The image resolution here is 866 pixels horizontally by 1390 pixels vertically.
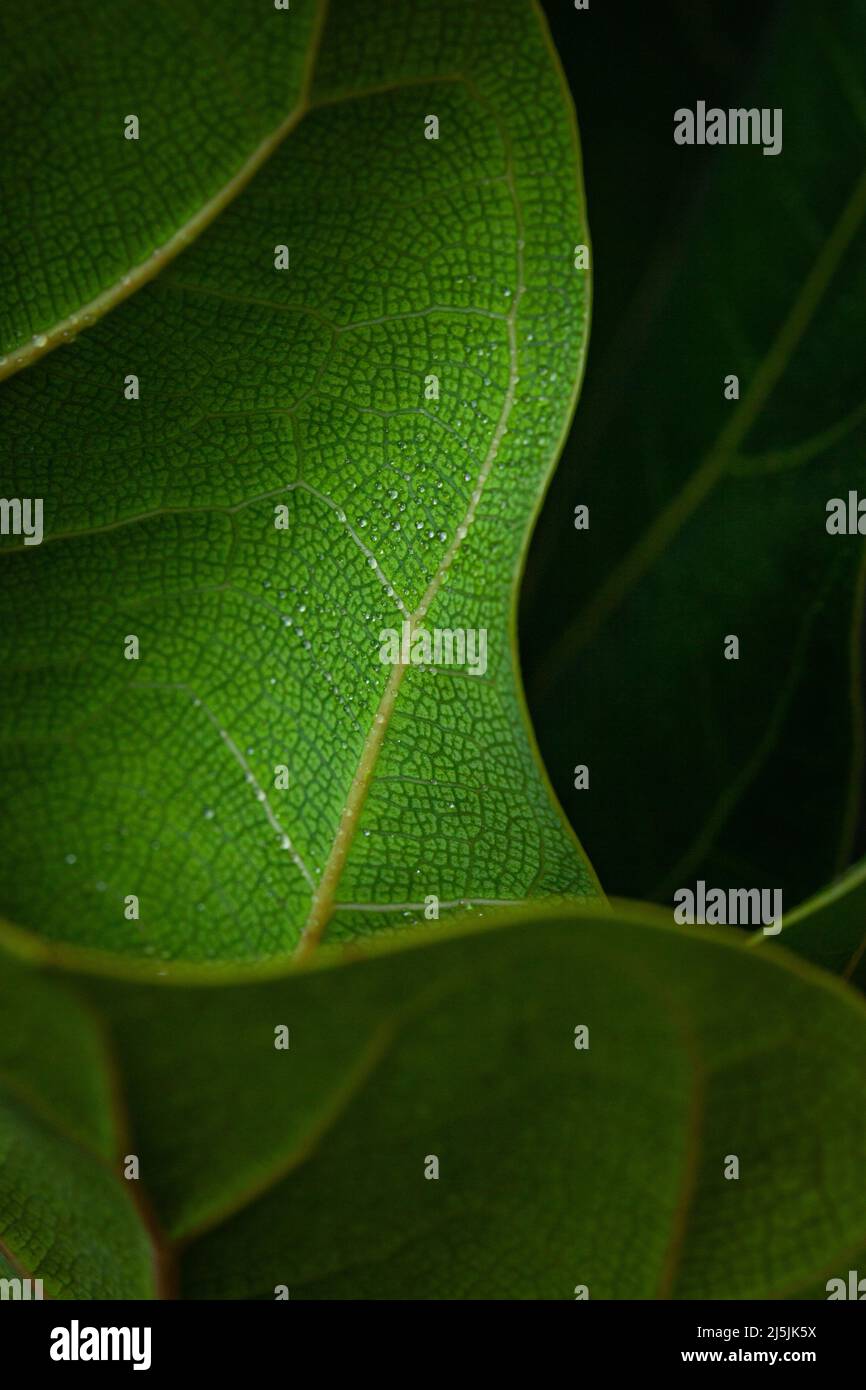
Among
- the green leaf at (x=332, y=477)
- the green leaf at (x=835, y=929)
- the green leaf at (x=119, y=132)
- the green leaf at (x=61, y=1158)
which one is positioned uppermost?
the green leaf at (x=119, y=132)

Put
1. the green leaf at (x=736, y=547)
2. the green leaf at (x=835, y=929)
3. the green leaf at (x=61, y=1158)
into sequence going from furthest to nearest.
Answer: the green leaf at (x=736, y=547)
the green leaf at (x=835, y=929)
the green leaf at (x=61, y=1158)

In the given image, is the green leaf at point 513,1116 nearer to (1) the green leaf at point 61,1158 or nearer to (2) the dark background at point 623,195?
(1) the green leaf at point 61,1158

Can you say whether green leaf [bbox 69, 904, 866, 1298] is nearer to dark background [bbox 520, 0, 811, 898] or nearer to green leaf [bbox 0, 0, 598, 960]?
green leaf [bbox 0, 0, 598, 960]

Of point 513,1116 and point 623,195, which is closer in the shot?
point 513,1116

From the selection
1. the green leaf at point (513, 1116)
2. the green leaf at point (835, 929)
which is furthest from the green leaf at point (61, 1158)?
the green leaf at point (835, 929)

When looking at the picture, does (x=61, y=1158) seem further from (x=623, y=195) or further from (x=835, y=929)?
(x=623, y=195)

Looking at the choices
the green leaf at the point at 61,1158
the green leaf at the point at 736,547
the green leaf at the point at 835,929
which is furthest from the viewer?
the green leaf at the point at 736,547

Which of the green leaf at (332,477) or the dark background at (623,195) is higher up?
the dark background at (623,195)

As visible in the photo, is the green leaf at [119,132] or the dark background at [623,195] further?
the dark background at [623,195]

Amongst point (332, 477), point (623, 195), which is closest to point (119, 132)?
point (332, 477)
